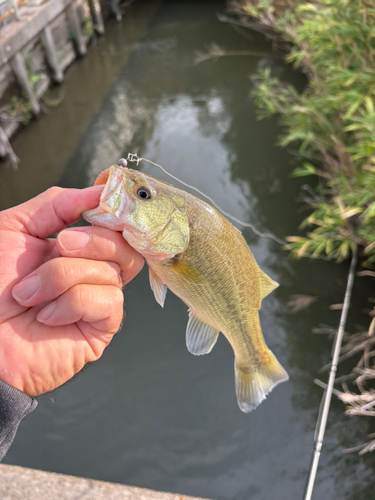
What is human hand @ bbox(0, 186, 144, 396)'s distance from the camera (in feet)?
4.57

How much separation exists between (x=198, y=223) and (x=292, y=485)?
3.19m

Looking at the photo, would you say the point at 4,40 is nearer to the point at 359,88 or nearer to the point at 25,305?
the point at 359,88

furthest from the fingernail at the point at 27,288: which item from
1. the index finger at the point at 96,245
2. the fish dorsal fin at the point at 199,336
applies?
the fish dorsal fin at the point at 199,336

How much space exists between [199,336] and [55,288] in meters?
0.71

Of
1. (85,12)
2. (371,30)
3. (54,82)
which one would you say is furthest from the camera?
(85,12)

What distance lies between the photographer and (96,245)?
141cm

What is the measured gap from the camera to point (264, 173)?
6434 millimetres

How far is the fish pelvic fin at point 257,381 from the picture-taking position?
1915mm

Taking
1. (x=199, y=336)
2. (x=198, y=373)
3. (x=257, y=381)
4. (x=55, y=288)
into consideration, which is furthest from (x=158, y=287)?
(x=198, y=373)

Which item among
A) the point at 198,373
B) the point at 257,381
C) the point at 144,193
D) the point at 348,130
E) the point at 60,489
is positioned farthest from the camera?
the point at 348,130

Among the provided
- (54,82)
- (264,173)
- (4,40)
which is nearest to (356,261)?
(264,173)

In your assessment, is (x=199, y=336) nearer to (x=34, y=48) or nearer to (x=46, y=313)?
(x=46, y=313)

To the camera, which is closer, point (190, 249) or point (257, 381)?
point (190, 249)

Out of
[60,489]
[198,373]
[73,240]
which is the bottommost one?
[198,373]
